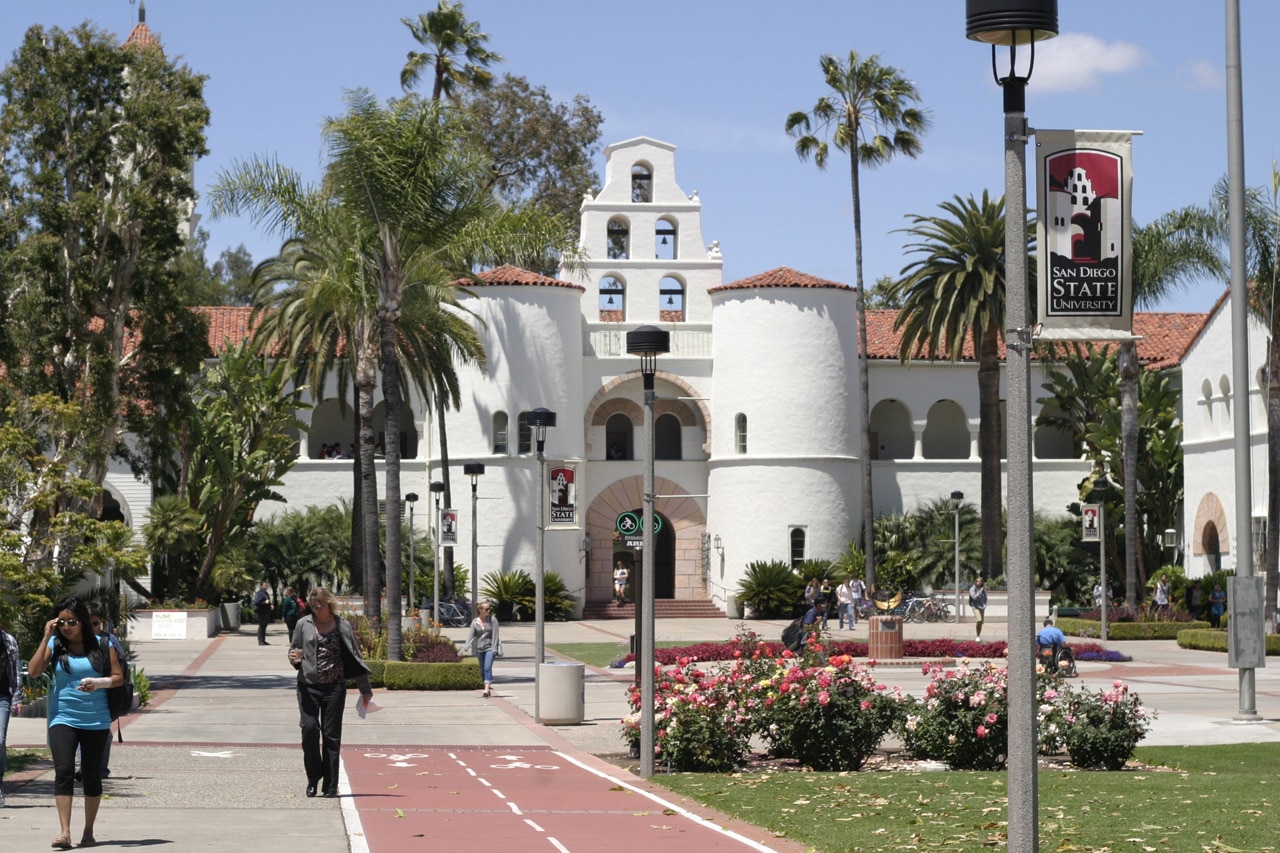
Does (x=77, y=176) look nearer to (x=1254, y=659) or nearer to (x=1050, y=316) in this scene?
(x=1254, y=659)

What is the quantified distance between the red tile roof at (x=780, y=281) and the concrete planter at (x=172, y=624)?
19.6m

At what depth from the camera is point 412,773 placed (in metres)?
15.4

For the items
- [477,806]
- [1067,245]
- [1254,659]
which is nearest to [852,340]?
[1254,659]

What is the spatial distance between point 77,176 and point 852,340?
97.0ft

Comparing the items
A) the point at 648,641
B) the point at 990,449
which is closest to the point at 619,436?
the point at 990,449

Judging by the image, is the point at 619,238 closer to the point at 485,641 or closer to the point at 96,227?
the point at 96,227

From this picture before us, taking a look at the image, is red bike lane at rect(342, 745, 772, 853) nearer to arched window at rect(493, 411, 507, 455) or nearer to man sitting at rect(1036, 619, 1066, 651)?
man sitting at rect(1036, 619, 1066, 651)

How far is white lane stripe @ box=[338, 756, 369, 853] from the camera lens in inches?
415

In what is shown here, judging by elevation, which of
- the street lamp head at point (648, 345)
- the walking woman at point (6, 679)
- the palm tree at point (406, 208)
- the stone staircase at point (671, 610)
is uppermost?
the palm tree at point (406, 208)

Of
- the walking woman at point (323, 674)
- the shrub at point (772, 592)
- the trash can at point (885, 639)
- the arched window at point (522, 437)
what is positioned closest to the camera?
the walking woman at point (323, 674)

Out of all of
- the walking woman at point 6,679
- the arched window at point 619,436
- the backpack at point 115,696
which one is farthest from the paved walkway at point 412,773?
the arched window at point 619,436

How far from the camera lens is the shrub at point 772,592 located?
161ft

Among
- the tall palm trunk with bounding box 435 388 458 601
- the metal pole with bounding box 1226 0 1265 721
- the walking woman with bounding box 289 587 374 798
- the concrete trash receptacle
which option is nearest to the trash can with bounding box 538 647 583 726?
the concrete trash receptacle

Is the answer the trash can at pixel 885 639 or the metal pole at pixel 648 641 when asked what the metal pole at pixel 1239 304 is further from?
the trash can at pixel 885 639
